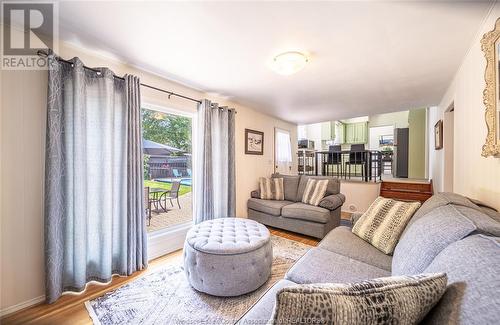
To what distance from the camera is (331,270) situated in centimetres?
127

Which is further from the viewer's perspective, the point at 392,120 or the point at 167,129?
the point at 392,120

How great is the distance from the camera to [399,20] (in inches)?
56.1

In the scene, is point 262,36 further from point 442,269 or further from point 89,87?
point 442,269

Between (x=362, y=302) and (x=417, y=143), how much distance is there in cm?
648

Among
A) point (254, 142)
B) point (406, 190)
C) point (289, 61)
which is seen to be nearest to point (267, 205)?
point (254, 142)

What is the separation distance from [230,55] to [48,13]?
137cm

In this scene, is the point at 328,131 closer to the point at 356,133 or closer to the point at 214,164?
the point at 356,133

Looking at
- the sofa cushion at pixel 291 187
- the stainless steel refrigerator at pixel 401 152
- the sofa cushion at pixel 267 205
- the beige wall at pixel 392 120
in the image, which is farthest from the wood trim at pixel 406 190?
the beige wall at pixel 392 120

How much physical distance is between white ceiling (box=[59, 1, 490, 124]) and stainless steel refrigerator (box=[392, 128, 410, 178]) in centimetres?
426

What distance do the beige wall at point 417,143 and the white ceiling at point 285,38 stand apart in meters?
3.27

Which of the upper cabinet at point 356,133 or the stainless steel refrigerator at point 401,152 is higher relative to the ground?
the upper cabinet at point 356,133

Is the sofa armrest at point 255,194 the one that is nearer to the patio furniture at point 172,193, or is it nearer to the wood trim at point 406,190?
the patio furniture at point 172,193

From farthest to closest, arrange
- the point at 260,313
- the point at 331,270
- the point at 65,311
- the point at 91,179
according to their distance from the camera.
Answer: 1. the point at 91,179
2. the point at 65,311
3. the point at 331,270
4. the point at 260,313

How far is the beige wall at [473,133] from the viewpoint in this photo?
1.37 metres
